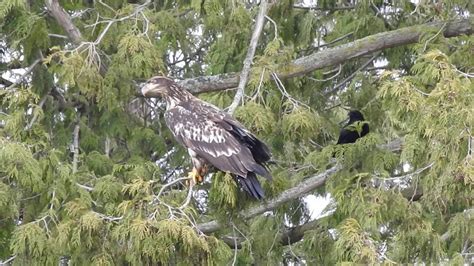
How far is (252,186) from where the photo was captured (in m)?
7.53

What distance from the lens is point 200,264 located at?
23.1 ft

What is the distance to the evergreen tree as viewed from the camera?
23.9 feet

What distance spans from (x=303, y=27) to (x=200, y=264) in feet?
13.6

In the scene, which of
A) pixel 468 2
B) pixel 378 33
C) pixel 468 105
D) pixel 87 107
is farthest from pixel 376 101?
pixel 468 105

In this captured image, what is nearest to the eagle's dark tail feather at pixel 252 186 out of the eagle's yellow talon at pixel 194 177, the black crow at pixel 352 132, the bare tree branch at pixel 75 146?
the eagle's yellow talon at pixel 194 177

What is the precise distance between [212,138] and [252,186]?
54 cm

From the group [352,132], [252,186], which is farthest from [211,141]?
[352,132]

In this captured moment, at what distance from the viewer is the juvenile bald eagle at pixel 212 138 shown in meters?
7.60

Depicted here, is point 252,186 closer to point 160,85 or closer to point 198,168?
point 198,168

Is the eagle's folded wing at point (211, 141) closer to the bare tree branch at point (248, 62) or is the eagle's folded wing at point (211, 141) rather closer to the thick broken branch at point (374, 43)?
the bare tree branch at point (248, 62)

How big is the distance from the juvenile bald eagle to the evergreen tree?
111mm

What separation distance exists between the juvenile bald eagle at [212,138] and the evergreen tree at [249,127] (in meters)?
0.11

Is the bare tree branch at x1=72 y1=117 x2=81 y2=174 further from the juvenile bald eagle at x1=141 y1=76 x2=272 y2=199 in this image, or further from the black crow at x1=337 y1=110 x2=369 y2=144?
the black crow at x1=337 y1=110 x2=369 y2=144

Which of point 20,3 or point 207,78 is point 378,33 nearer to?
point 207,78
